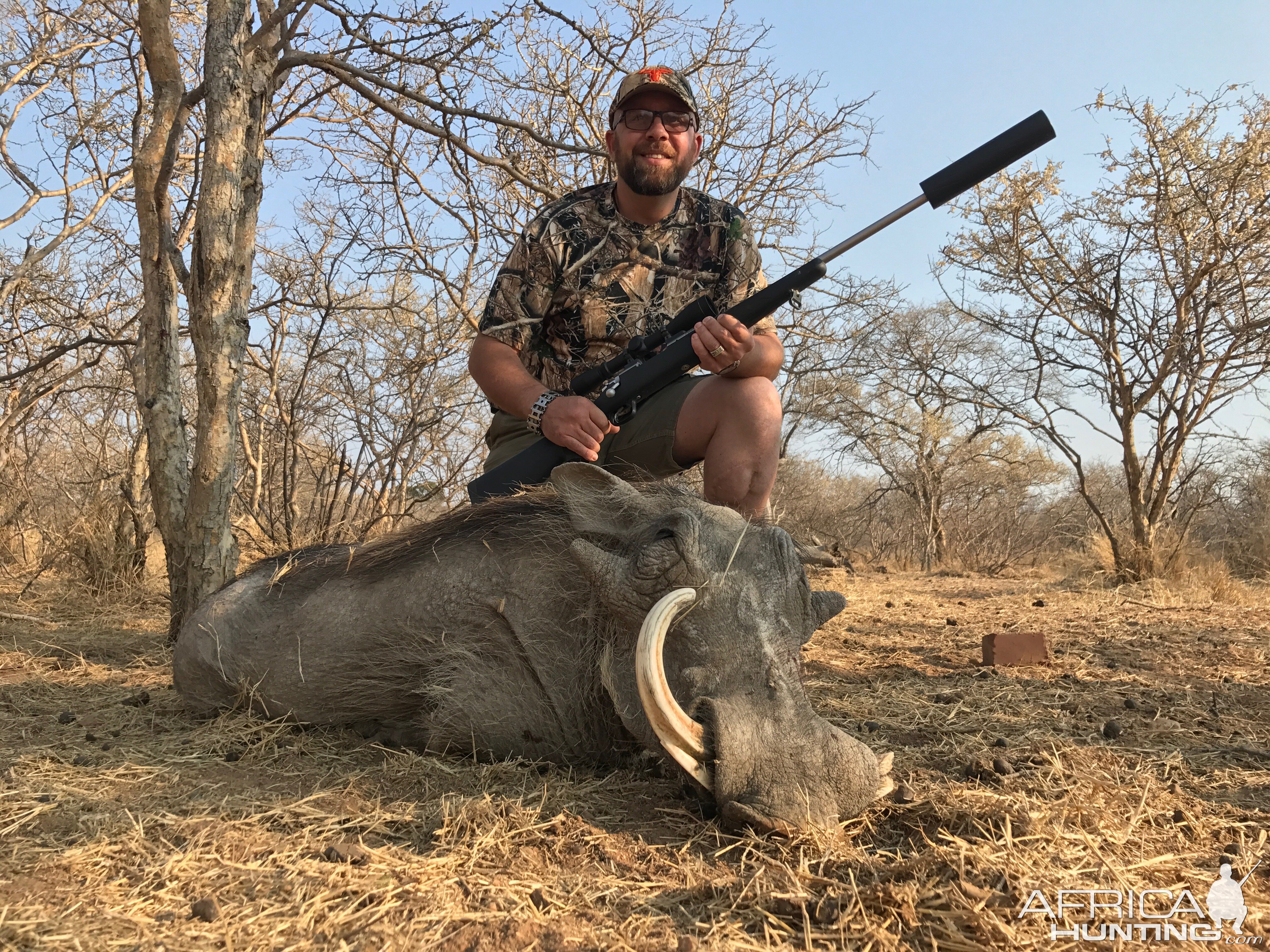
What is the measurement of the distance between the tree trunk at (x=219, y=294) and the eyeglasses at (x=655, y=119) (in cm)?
186

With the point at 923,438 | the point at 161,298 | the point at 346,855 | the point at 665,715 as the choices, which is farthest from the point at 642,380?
the point at 923,438

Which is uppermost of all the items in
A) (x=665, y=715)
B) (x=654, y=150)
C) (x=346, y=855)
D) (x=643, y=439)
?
(x=654, y=150)

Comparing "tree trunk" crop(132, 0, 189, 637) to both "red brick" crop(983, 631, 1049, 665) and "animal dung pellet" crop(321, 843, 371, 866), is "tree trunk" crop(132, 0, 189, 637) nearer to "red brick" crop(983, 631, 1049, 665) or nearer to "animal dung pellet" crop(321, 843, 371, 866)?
"animal dung pellet" crop(321, 843, 371, 866)

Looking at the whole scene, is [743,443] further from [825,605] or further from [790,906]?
[790,906]

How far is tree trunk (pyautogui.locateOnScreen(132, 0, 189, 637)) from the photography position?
402 cm

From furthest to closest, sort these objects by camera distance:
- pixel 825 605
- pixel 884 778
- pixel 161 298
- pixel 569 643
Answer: pixel 161 298 → pixel 569 643 → pixel 825 605 → pixel 884 778

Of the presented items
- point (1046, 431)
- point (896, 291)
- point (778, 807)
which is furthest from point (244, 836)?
point (896, 291)

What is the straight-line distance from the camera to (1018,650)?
143 inches

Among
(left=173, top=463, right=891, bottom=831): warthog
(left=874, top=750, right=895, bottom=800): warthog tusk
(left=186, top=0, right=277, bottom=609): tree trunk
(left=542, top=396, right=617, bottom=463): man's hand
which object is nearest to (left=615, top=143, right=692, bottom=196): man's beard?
(left=542, top=396, right=617, bottom=463): man's hand

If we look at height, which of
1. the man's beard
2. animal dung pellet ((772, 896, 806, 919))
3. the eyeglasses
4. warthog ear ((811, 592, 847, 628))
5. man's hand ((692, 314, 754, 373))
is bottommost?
animal dung pellet ((772, 896, 806, 919))

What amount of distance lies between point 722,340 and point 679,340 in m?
0.19

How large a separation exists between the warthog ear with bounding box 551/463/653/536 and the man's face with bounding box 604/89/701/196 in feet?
5.00

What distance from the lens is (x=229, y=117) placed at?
11.9ft

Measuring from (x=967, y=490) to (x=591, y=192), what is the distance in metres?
16.0
